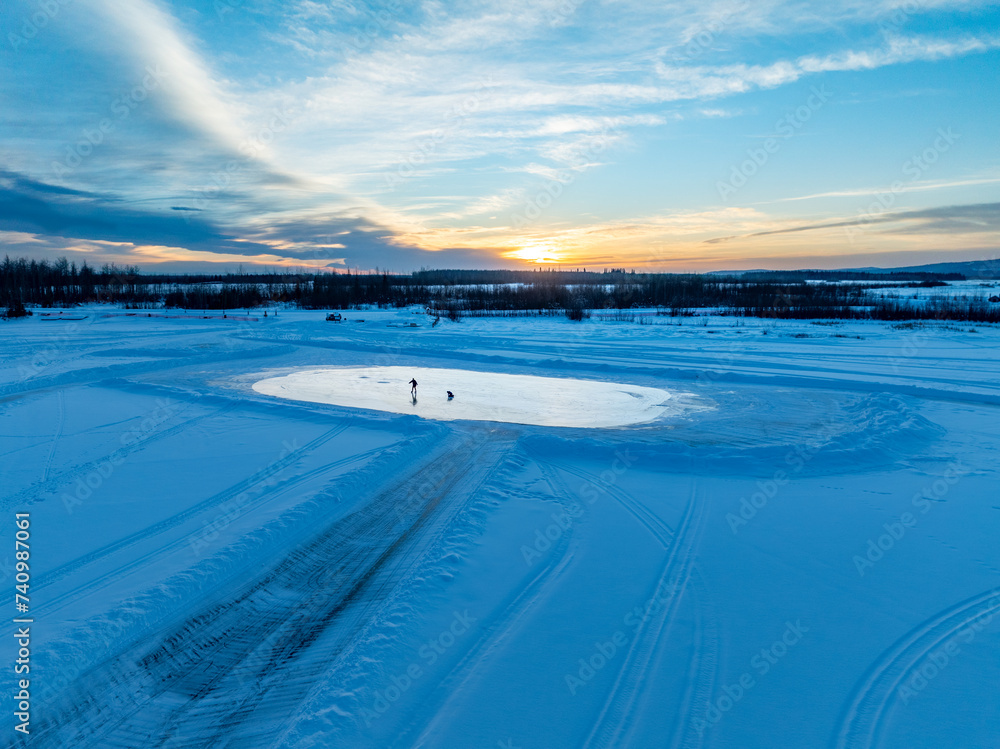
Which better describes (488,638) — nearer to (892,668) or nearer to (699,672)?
(699,672)

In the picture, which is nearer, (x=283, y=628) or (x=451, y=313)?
(x=283, y=628)

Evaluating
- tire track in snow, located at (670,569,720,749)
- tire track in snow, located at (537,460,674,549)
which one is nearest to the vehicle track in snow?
tire track in snow, located at (670,569,720,749)

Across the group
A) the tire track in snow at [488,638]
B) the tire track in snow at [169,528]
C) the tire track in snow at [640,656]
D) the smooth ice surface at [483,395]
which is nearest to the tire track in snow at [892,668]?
the tire track in snow at [640,656]

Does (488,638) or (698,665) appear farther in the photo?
(488,638)

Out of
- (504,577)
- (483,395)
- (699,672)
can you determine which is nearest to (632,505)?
(504,577)

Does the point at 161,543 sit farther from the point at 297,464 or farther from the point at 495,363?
the point at 495,363

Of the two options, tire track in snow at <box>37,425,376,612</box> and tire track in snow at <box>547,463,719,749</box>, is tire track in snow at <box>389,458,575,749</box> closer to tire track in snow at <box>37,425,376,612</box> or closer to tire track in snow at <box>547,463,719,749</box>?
tire track in snow at <box>547,463,719,749</box>

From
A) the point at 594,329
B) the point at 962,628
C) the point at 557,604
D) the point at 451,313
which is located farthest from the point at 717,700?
the point at 451,313
